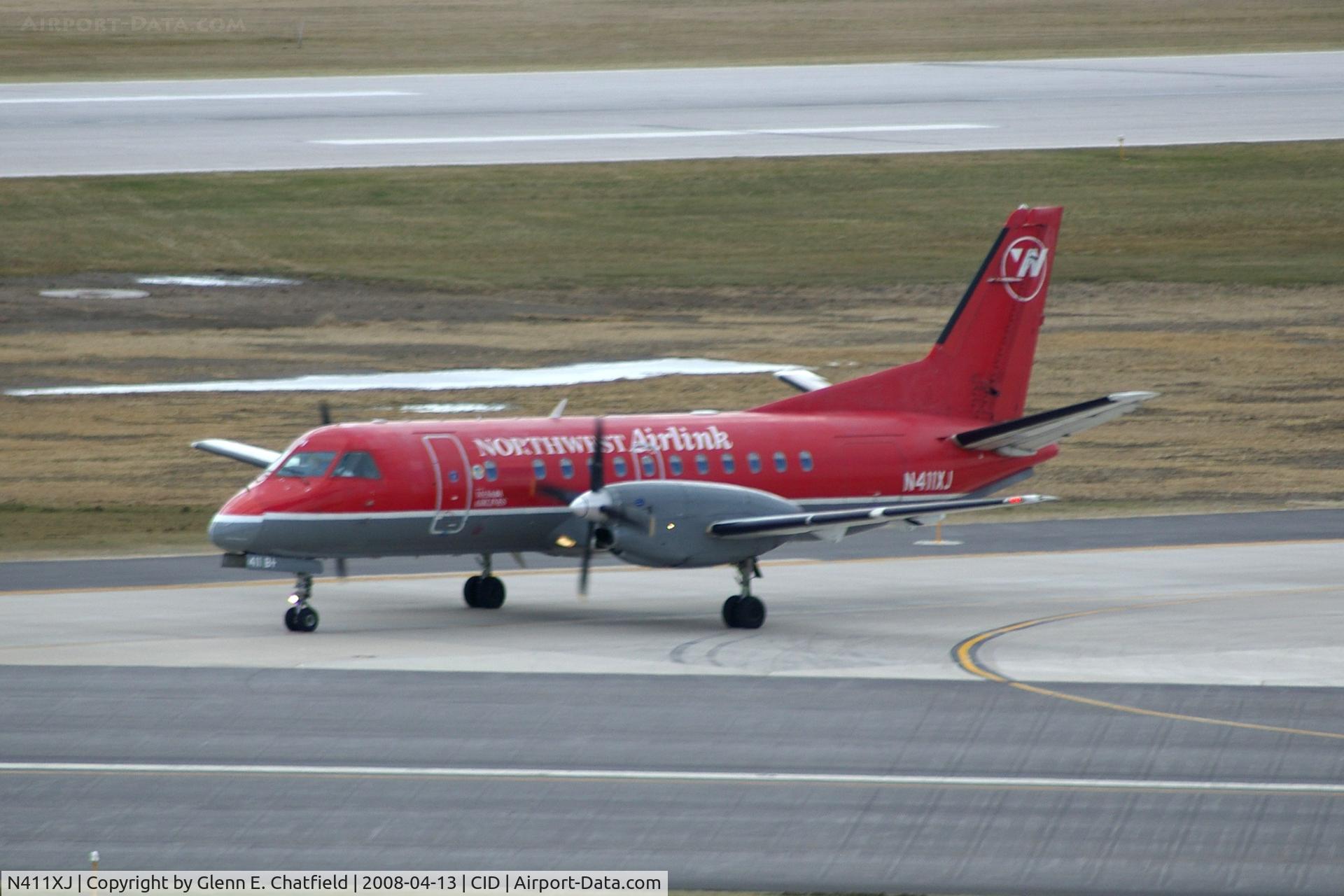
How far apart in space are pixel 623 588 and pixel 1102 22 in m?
78.4

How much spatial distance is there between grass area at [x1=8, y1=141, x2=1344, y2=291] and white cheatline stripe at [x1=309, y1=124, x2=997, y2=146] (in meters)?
1.70

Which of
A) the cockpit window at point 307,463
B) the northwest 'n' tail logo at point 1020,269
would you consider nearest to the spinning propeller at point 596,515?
the cockpit window at point 307,463

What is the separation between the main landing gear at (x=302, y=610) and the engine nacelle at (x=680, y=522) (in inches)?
181

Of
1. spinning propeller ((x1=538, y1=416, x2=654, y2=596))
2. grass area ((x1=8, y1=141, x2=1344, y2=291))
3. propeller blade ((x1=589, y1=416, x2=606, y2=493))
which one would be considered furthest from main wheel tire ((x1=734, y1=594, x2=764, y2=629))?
grass area ((x1=8, y1=141, x2=1344, y2=291))

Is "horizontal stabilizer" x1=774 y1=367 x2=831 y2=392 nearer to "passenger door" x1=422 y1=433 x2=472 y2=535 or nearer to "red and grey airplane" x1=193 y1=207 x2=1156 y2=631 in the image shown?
"red and grey airplane" x1=193 y1=207 x2=1156 y2=631

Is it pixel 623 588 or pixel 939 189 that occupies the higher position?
pixel 939 189

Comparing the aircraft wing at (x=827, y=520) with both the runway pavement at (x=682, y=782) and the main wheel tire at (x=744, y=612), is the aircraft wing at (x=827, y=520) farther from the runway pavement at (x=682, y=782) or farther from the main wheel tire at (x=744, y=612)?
the runway pavement at (x=682, y=782)

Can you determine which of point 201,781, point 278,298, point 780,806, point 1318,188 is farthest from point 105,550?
point 1318,188

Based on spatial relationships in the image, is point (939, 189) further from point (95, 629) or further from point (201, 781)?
point (201, 781)

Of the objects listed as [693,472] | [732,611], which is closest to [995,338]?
[693,472]

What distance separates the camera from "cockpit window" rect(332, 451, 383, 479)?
1091 inches

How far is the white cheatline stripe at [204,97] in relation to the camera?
255 feet

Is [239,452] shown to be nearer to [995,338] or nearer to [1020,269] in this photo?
[995,338]

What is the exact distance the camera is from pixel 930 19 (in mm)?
104062
